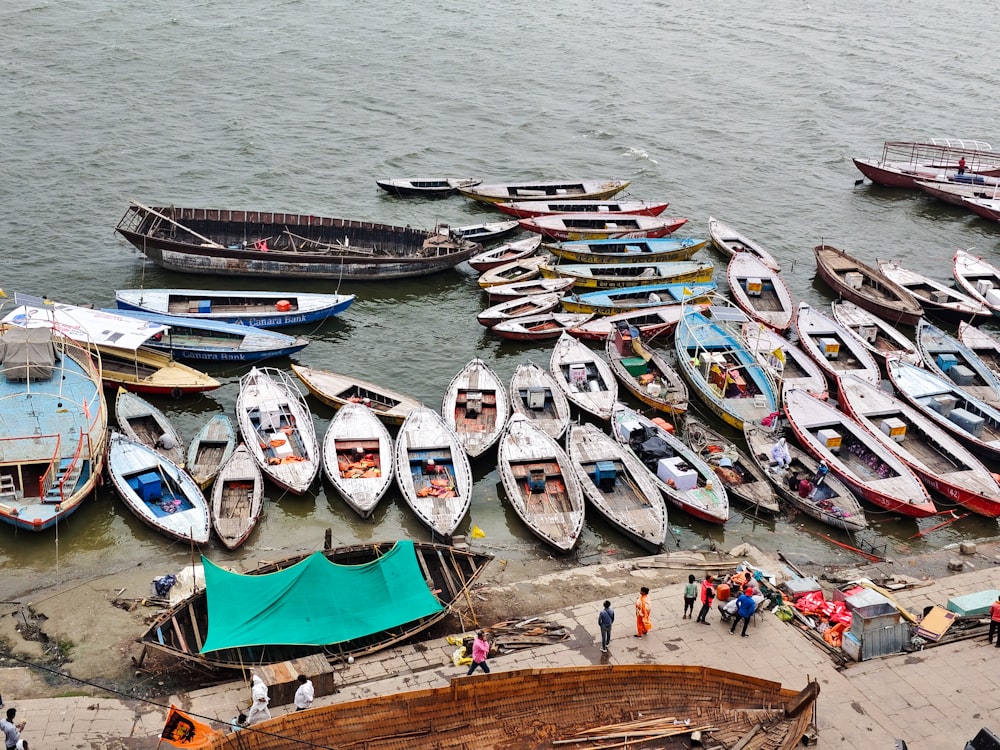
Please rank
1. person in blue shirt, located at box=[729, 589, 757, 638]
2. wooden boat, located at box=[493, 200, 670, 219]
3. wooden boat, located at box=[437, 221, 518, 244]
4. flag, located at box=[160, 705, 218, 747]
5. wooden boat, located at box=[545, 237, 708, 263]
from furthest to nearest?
wooden boat, located at box=[493, 200, 670, 219] < wooden boat, located at box=[437, 221, 518, 244] < wooden boat, located at box=[545, 237, 708, 263] < person in blue shirt, located at box=[729, 589, 757, 638] < flag, located at box=[160, 705, 218, 747]

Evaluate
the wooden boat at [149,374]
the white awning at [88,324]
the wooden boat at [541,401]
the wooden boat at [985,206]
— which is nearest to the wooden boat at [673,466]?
the wooden boat at [541,401]

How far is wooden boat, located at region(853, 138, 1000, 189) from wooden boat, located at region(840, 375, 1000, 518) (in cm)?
3169

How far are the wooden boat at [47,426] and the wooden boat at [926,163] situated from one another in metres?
52.0

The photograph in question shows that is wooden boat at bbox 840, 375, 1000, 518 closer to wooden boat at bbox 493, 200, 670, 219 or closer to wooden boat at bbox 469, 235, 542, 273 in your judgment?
wooden boat at bbox 469, 235, 542, 273

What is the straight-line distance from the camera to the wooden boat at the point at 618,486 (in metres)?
32.5

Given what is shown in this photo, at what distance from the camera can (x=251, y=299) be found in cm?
4622

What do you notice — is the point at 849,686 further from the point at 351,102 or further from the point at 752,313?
the point at 351,102

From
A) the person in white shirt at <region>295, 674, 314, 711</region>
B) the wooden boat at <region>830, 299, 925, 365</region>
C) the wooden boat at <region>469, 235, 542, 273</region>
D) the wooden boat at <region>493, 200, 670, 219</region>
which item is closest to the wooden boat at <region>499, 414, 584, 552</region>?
the person in white shirt at <region>295, 674, 314, 711</region>

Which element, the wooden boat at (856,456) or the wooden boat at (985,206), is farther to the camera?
the wooden boat at (985,206)

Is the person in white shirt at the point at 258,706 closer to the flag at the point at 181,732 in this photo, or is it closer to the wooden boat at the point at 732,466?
the flag at the point at 181,732

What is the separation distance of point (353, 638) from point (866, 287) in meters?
36.0

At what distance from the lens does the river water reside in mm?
34562

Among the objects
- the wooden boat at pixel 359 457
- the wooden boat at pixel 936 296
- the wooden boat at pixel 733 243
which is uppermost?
the wooden boat at pixel 936 296

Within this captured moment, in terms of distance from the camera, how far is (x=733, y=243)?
5572 cm
